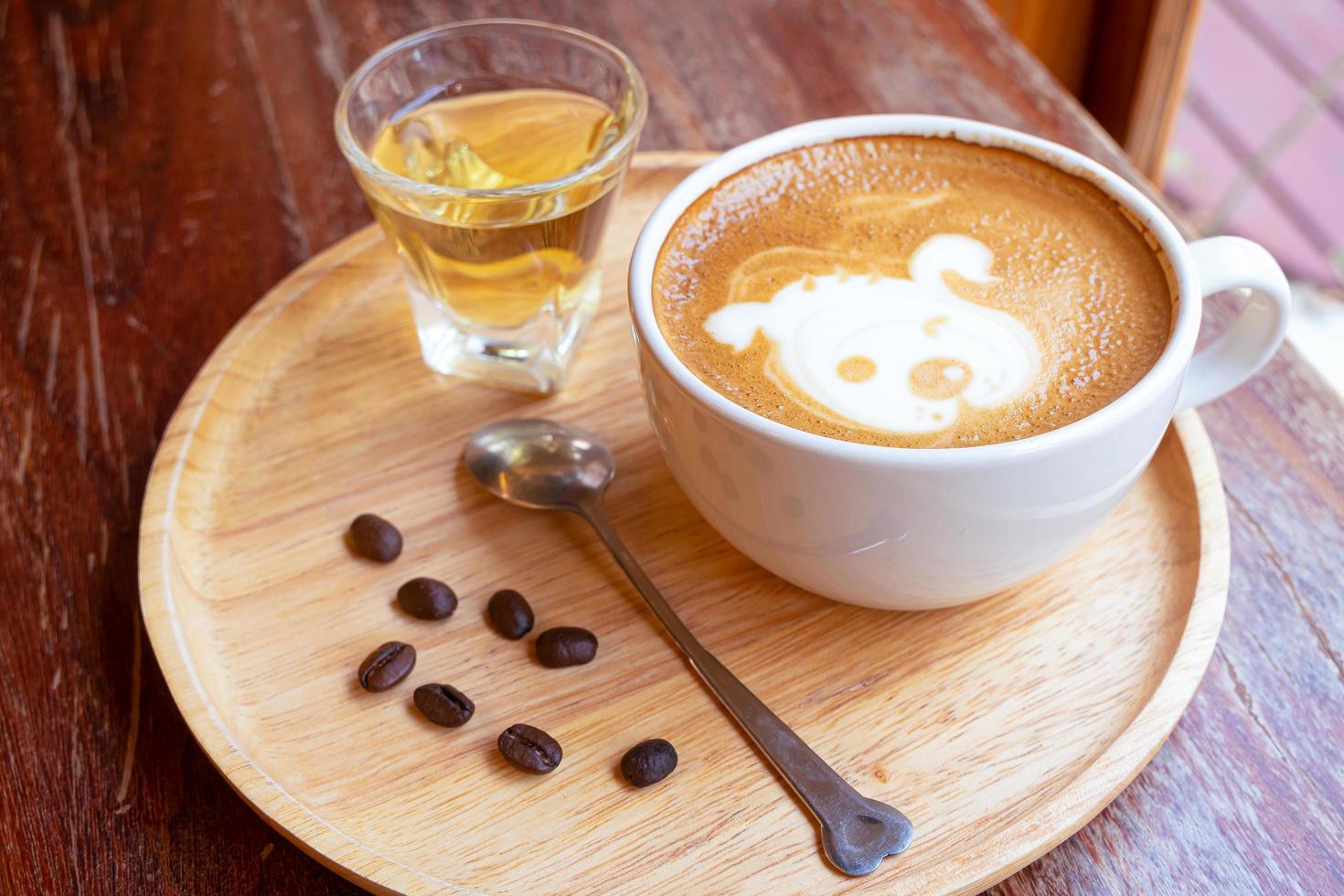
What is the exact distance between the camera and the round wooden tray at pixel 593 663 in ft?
2.69

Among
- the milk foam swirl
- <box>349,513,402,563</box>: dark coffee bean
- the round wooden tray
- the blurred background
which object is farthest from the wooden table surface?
the blurred background

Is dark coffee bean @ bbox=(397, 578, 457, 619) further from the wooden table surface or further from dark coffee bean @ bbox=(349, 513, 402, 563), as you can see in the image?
the wooden table surface

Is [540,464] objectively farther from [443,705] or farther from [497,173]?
[497,173]

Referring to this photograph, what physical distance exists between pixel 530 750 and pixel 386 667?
14 centimetres

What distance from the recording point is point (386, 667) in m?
0.92

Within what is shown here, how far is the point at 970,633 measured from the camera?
95cm

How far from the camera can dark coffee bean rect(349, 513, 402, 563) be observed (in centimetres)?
101

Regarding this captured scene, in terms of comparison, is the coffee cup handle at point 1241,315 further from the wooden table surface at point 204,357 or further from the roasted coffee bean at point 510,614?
the roasted coffee bean at point 510,614

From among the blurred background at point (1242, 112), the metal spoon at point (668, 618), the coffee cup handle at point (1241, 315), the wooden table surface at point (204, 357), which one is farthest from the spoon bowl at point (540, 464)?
the blurred background at point (1242, 112)

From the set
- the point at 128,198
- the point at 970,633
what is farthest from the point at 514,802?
the point at 128,198

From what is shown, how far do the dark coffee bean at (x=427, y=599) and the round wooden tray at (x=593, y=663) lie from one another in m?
0.01

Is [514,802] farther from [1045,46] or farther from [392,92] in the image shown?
[1045,46]

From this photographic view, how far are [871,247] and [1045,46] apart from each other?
1.59 metres

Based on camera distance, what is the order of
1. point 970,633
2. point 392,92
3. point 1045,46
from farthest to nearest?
point 1045,46, point 392,92, point 970,633
